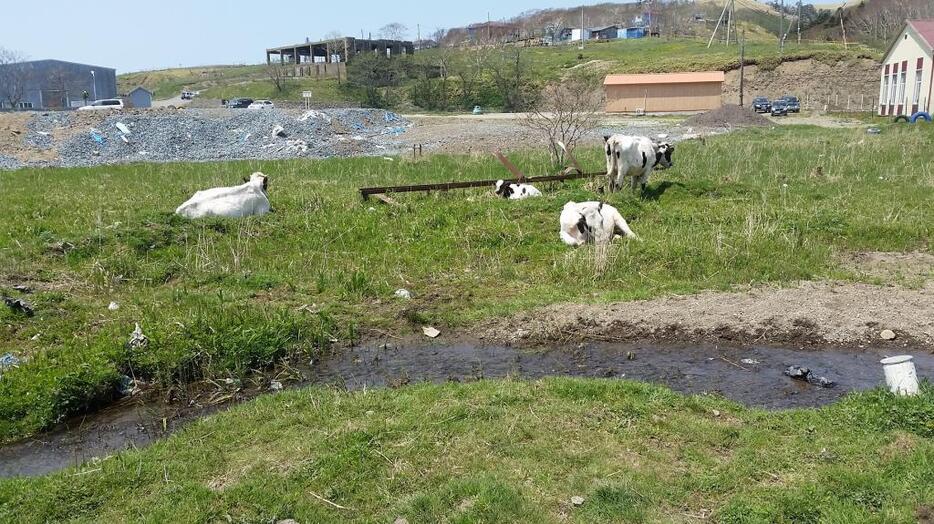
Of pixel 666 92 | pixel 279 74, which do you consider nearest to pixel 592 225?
pixel 666 92

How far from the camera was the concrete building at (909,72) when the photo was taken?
39.9 meters

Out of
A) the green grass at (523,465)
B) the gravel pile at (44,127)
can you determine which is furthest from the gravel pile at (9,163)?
the green grass at (523,465)

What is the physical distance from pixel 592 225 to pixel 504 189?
11.0ft

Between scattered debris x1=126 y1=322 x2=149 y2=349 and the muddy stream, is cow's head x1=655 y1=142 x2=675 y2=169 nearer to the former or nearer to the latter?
the muddy stream

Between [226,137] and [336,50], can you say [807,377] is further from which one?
[336,50]

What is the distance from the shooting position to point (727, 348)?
25.3 ft

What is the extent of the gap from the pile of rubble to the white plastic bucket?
21.6 metres

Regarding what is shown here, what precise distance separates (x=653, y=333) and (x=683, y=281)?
5.63 feet

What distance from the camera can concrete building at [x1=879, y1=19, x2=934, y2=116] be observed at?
39875 millimetres

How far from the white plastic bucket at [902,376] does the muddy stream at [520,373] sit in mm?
711

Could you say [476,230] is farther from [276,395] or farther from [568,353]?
[276,395]

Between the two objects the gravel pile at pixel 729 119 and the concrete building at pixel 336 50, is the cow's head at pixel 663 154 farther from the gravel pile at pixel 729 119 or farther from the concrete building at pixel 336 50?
the concrete building at pixel 336 50

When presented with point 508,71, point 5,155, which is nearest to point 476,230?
point 5,155

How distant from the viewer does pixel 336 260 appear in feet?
35.2
